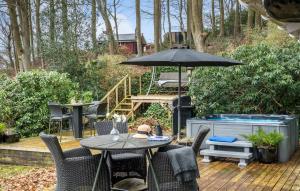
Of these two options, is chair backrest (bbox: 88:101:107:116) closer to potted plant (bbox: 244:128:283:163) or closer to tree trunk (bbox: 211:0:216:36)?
potted plant (bbox: 244:128:283:163)

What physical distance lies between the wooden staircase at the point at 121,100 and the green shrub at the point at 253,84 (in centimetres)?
415

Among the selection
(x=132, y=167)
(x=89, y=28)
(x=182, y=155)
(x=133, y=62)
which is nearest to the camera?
(x=182, y=155)

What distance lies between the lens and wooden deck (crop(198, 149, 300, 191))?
5691mm

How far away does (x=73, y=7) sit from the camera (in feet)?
54.4

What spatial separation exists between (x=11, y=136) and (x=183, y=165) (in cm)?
708

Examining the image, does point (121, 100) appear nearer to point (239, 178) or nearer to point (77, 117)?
point (77, 117)

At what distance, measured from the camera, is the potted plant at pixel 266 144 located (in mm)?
7035

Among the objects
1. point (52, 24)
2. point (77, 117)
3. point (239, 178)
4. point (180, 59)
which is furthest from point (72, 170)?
point (52, 24)

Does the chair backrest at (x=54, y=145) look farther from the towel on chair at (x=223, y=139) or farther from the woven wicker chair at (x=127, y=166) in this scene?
the towel on chair at (x=223, y=139)

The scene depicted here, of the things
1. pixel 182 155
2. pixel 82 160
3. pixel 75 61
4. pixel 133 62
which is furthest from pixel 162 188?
pixel 75 61

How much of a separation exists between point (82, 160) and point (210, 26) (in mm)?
23744

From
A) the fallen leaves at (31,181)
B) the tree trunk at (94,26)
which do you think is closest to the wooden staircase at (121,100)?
the tree trunk at (94,26)

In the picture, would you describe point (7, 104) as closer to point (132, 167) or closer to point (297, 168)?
point (132, 167)

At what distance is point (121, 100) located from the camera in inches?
599
